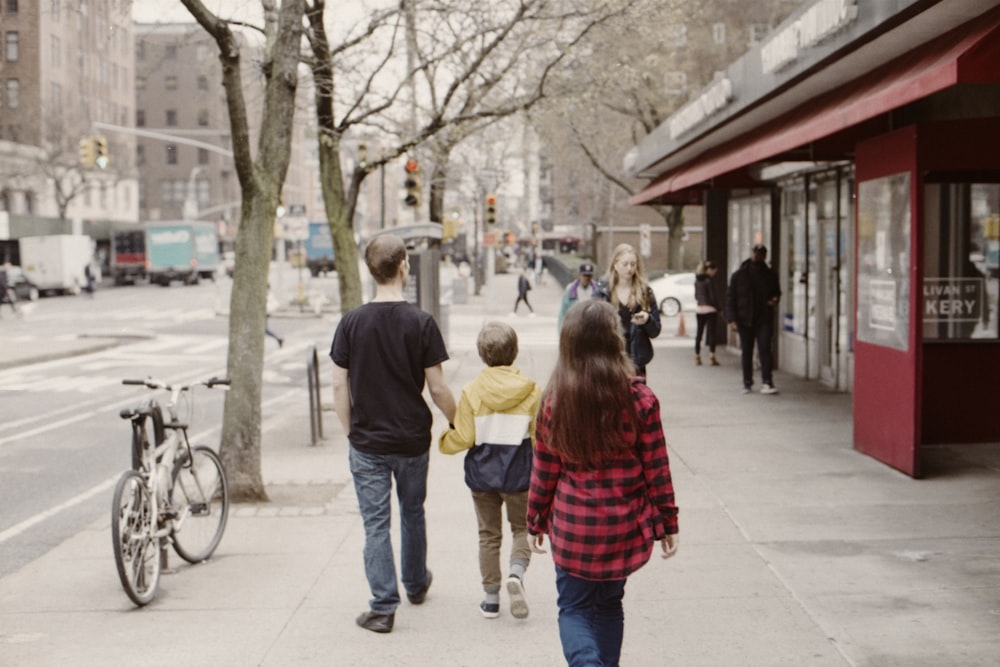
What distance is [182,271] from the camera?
2709 inches

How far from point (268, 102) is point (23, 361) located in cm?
1525

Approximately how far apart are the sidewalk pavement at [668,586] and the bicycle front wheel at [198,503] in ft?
0.45

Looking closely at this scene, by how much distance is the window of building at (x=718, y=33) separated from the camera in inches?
1553

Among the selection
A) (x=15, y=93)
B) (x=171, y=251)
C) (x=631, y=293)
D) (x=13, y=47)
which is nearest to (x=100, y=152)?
(x=631, y=293)

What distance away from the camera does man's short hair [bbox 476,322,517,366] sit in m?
5.88

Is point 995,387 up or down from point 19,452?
up

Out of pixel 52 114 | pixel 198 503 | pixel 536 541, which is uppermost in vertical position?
pixel 52 114

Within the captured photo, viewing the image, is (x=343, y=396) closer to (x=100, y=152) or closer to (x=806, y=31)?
(x=806, y=31)

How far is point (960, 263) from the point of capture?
36.5 ft

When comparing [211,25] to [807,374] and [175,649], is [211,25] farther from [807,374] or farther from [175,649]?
[807,374]

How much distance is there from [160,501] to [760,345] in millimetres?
9790

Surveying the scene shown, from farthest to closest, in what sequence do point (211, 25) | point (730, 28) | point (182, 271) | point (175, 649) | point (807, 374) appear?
1. point (182, 271)
2. point (730, 28)
3. point (807, 374)
4. point (211, 25)
5. point (175, 649)

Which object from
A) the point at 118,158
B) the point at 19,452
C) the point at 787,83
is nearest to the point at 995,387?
the point at 787,83

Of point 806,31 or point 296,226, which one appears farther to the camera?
point 296,226
